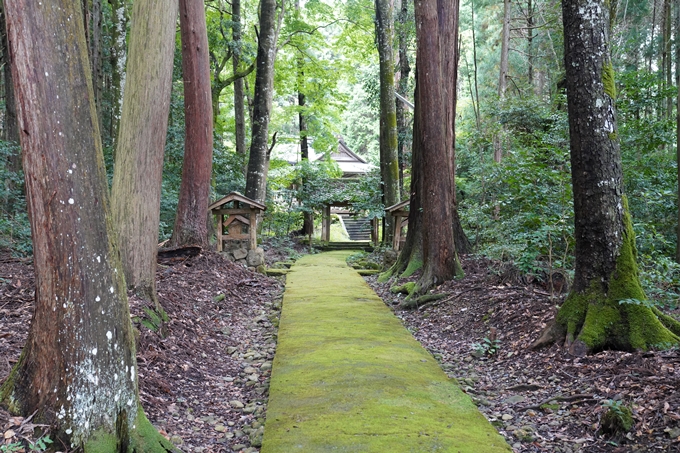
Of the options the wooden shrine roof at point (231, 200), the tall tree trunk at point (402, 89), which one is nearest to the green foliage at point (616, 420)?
the wooden shrine roof at point (231, 200)

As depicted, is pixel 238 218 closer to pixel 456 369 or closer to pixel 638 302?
pixel 456 369

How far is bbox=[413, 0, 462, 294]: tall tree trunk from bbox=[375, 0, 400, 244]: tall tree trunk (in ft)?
21.4

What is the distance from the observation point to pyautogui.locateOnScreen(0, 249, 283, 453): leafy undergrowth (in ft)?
12.6

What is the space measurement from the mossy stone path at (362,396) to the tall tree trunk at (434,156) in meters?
1.66

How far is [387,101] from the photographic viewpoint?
53.2 ft

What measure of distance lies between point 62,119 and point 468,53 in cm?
2929

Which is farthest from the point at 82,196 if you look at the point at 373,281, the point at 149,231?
the point at 373,281

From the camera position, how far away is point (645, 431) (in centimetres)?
324

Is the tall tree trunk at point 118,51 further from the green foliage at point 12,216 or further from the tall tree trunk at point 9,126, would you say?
the tall tree trunk at point 9,126

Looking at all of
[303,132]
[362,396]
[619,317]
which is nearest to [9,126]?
[362,396]

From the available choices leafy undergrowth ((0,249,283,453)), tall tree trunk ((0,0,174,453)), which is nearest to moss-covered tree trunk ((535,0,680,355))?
leafy undergrowth ((0,249,283,453))

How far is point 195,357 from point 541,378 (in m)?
3.44

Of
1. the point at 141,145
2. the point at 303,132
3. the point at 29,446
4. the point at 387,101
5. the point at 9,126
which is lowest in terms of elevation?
the point at 29,446

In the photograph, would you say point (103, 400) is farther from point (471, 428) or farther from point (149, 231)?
point (149, 231)
